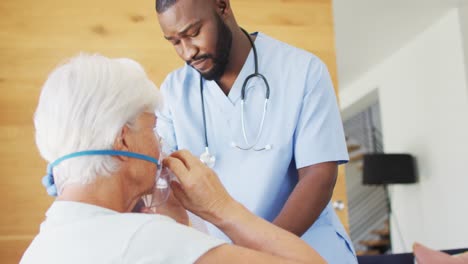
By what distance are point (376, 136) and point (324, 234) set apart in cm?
648

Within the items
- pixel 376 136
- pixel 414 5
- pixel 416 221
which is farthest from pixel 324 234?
pixel 376 136

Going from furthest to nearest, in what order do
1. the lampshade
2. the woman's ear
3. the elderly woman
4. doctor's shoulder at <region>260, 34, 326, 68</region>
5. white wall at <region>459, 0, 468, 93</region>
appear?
1. the lampshade
2. white wall at <region>459, 0, 468, 93</region>
3. doctor's shoulder at <region>260, 34, 326, 68</region>
4. the woman's ear
5. the elderly woman

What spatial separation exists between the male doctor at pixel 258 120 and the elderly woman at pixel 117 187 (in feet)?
0.90

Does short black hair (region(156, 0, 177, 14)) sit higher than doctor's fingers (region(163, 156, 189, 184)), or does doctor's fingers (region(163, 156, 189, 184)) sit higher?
short black hair (region(156, 0, 177, 14))

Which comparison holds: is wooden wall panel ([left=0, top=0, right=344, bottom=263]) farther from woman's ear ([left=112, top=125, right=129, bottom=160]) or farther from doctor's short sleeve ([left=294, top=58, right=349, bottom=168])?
woman's ear ([left=112, top=125, right=129, bottom=160])

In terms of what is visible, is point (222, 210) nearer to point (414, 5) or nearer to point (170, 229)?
point (170, 229)

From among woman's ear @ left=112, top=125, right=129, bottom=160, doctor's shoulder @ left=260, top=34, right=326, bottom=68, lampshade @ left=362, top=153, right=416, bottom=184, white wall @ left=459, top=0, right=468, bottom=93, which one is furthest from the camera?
lampshade @ left=362, top=153, right=416, bottom=184

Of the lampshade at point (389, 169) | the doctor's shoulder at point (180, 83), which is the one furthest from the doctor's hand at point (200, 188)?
the lampshade at point (389, 169)

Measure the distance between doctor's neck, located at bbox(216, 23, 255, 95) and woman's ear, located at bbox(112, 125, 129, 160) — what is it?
53 centimetres

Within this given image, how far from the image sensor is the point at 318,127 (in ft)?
4.09

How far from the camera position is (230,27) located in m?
1.32

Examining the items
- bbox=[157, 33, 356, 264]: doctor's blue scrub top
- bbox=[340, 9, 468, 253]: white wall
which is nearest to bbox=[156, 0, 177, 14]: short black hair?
bbox=[157, 33, 356, 264]: doctor's blue scrub top

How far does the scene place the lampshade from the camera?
460 cm

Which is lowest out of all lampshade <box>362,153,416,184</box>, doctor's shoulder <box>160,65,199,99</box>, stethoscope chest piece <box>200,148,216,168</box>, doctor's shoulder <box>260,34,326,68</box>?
lampshade <box>362,153,416,184</box>
